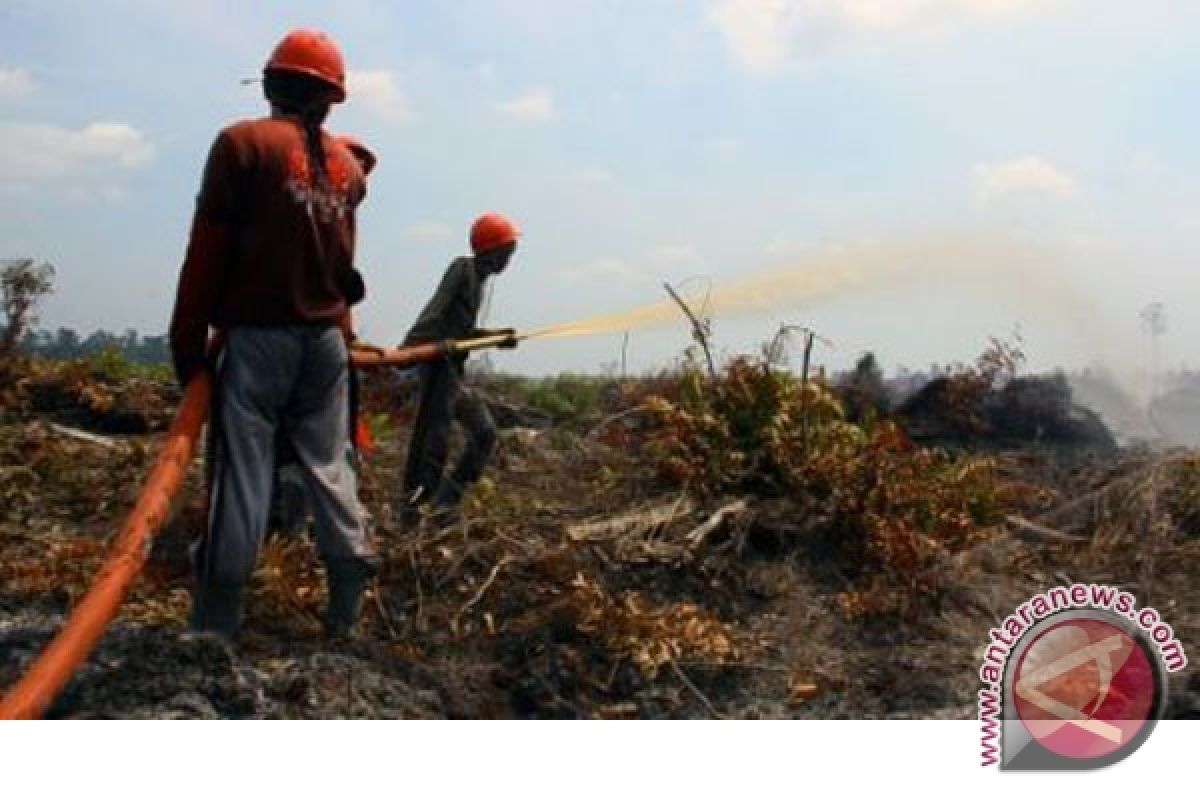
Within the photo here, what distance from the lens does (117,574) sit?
13.3ft

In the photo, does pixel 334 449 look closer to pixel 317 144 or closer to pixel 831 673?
pixel 317 144

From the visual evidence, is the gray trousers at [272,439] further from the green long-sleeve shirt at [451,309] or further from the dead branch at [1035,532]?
the dead branch at [1035,532]

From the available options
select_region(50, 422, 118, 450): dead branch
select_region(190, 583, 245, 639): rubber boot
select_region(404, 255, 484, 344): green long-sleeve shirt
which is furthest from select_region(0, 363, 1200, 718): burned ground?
select_region(404, 255, 484, 344): green long-sleeve shirt

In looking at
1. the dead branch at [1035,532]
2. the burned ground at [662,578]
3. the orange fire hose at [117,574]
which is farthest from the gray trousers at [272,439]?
the dead branch at [1035,532]

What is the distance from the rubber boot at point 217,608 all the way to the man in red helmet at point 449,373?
6.81 feet

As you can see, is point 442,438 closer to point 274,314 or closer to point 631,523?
point 631,523

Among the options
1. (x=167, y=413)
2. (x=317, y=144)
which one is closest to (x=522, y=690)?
(x=317, y=144)

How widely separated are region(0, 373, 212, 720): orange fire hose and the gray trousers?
104mm

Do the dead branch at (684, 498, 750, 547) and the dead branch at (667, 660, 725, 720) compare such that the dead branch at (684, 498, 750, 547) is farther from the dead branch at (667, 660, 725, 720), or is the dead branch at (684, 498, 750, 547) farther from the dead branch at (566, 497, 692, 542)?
the dead branch at (667, 660, 725, 720)

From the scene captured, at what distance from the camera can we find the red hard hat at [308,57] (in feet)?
14.7

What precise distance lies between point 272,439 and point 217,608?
0.56m

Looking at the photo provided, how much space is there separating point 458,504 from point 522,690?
2.22 metres

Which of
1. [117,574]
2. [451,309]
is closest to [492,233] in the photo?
[451,309]

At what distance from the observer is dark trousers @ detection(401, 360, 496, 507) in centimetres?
665
